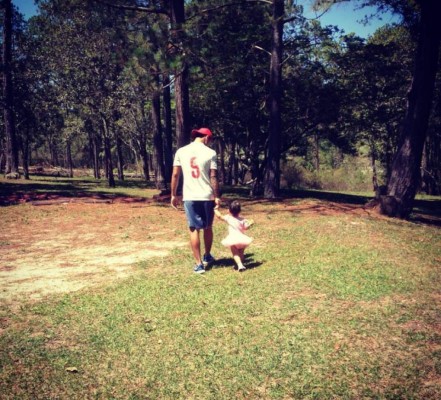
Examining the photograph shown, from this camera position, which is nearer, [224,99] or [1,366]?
[1,366]

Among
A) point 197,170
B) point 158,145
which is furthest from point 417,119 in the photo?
point 158,145

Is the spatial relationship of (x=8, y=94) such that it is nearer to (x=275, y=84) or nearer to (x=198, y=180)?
(x=275, y=84)

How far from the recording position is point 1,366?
10.6 ft

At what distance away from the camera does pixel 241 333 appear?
12.5 ft

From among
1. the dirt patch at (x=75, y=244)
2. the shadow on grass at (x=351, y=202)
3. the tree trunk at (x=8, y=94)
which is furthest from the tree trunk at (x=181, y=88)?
the tree trunk at (x=8, y=94)

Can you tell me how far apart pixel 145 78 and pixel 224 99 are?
7.70 meters

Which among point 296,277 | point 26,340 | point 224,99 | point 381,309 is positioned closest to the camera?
point 26,340

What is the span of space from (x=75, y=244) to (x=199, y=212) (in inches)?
154

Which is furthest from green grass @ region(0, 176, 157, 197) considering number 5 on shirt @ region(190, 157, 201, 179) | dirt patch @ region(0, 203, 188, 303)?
number 5 on shirt @ region(190, 157, 201, 179)

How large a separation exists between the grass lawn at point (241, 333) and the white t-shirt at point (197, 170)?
136cm

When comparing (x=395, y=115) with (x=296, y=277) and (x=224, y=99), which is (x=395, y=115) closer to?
(x=224, y=99)

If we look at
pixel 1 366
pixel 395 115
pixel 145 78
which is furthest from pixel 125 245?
pixel 395 115

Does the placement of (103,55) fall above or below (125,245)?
above

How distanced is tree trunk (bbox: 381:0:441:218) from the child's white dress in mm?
6966
